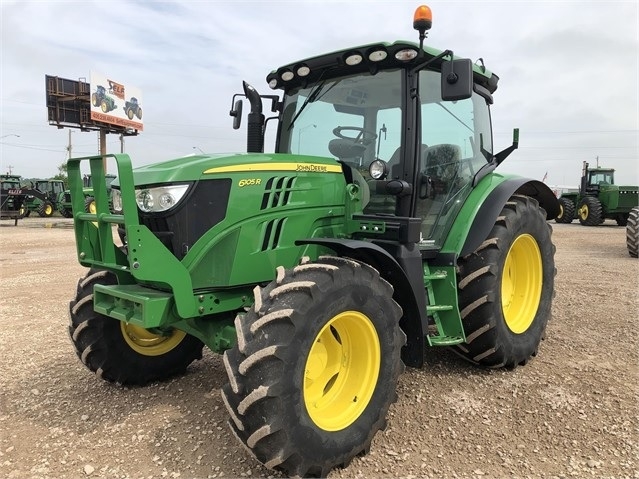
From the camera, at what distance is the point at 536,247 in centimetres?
446

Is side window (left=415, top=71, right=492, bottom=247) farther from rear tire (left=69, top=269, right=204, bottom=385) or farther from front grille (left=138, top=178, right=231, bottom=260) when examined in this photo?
rear tire (left=69, top=269, right=204, bottom=385)

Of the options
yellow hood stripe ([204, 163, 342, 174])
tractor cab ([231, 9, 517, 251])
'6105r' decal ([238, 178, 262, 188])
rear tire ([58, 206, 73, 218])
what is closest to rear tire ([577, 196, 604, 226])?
tractor cab ([231, 9, 517, 251])

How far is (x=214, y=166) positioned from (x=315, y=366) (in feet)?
4.20

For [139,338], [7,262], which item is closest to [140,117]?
[7,262]

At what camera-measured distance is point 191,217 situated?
2859 mm

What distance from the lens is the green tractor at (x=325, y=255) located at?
2.54 m

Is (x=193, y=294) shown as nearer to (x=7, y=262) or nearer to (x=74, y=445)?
(x=74, y=445)

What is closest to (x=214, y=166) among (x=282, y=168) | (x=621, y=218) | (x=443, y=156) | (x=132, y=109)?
(x=282, y=168)

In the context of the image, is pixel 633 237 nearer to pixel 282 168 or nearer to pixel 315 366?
pixel 282 168

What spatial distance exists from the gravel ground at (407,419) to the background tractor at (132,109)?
33185 millimetres

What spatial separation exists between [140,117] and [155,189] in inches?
1443

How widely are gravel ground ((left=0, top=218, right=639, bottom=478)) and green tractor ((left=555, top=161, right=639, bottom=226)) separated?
1789cm

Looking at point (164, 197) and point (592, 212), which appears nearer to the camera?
point (164, 197)

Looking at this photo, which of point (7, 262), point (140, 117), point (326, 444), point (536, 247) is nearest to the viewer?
point (326, 444)
